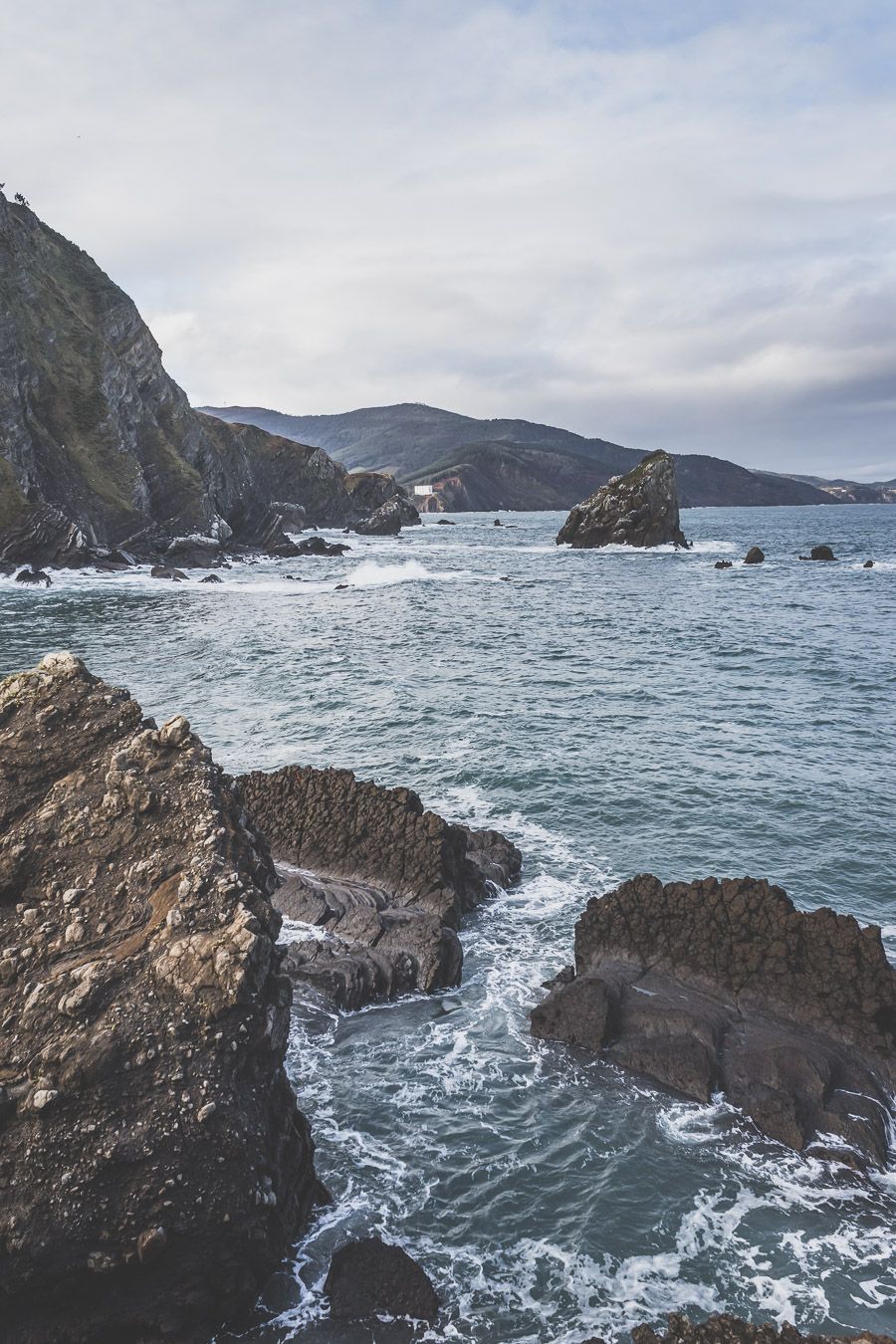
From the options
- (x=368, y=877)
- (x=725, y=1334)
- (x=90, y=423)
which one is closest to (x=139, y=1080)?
(x=725, y=1334)

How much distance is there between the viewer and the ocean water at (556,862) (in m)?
7.81

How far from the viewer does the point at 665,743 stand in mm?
24453

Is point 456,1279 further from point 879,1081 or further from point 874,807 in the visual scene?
point 874,807

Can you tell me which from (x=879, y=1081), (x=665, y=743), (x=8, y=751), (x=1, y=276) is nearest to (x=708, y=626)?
(x=665, y=743)

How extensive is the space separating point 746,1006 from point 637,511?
96052 mm

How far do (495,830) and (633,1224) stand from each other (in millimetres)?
10353

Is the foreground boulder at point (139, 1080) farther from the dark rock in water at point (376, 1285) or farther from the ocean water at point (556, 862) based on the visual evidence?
the ocean water at point (556, 862)

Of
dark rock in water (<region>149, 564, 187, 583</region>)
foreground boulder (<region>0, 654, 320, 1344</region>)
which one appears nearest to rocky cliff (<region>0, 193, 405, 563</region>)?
dark rock in water (<region>149, 564, 187, 583</region>)

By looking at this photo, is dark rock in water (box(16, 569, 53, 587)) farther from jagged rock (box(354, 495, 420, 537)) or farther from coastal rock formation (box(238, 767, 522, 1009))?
jagged rock (box(354, 495, 420, 537))

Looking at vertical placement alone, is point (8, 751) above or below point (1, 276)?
below

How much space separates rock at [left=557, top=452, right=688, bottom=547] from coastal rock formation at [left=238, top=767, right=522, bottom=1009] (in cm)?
8906

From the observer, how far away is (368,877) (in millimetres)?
14914

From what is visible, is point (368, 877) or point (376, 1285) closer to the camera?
A: point (376, 1285)

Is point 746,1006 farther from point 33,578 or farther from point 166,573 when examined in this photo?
point 166,573
